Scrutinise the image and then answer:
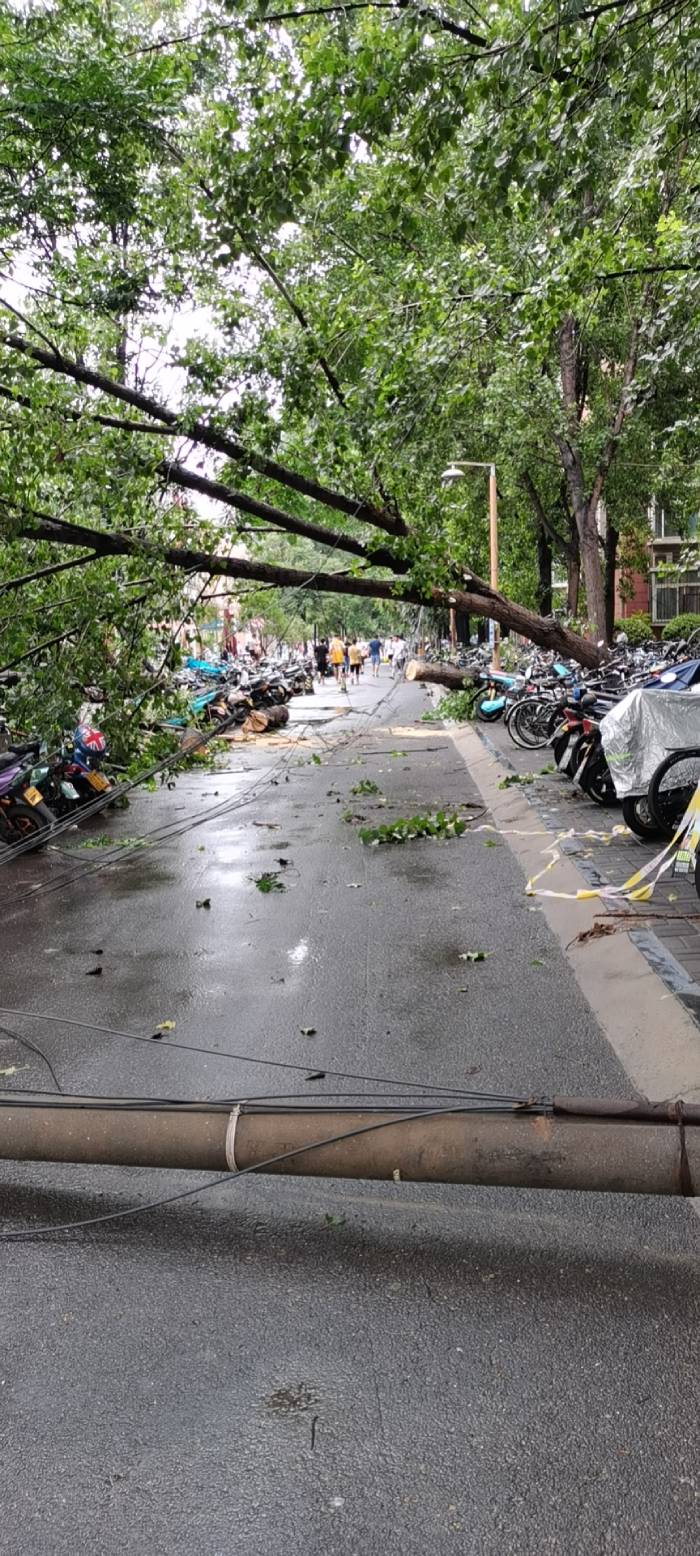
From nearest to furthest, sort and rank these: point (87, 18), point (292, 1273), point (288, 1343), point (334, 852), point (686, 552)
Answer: point (288, 1343)
point (292, 1273)
point (87, 18)
point (334, 852)
point (686, 552)

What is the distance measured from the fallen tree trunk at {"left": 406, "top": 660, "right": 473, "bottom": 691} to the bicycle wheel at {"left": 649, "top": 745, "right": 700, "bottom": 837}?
42.9 ft

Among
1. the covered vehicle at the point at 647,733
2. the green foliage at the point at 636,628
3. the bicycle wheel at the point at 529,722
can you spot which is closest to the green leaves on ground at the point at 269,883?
the covered vehicle at the point at 647,733

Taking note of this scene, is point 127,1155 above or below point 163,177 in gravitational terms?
below

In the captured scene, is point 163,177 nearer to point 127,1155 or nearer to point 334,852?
point 334,852

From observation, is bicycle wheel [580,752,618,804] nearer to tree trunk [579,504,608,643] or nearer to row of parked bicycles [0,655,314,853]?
row of parked bicycles [0,655,314,853]

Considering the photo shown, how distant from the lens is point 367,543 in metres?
11.1

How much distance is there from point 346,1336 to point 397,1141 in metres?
0.68

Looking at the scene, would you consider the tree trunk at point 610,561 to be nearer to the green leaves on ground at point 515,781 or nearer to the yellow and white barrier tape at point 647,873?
the green leaves on ground at point 515,781

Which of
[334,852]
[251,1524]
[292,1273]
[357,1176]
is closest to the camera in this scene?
[251,1524]

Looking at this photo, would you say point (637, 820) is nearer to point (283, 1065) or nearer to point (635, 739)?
point (635, 739)

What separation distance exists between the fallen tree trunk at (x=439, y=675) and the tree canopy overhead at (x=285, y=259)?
357 inches

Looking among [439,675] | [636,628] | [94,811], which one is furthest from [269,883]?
[636,628]

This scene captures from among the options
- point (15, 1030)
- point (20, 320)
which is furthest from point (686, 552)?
point (15, 1030)

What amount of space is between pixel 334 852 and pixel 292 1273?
7394 mm
